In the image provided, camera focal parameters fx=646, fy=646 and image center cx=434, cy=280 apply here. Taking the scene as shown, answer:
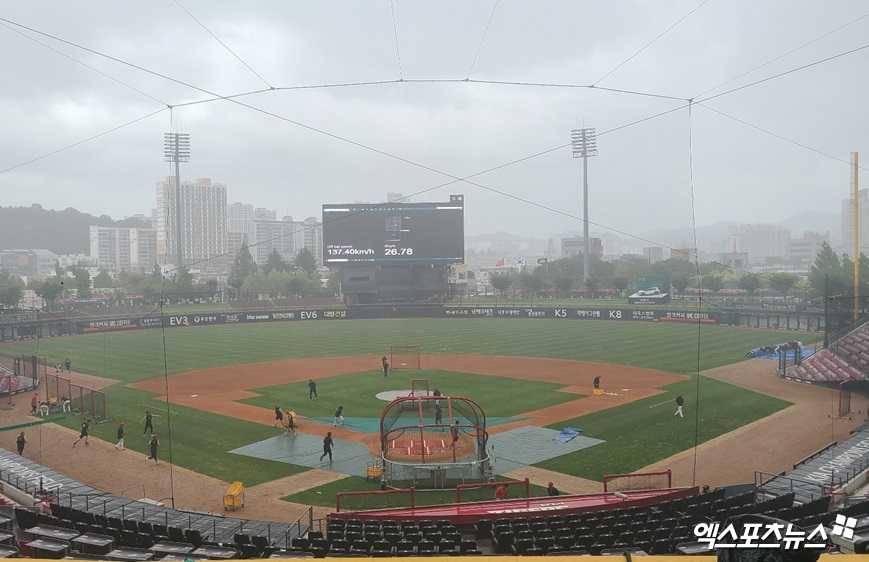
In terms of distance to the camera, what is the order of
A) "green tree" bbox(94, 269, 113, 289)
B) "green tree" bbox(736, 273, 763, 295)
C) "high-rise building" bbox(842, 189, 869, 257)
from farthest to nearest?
"green tree" bbox(94, 269, 113, 289)
"green tree" bbox(736, 273, 763, 295)
"high-rise building" bbox(842, 189, 869, 257)

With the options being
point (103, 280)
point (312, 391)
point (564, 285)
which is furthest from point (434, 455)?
point (103, 280)

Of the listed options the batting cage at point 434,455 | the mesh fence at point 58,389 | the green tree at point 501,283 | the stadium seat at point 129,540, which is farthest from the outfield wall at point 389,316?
the stadium seat at point 129,540

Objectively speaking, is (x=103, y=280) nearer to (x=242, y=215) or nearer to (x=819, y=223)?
(x=242, y=215)

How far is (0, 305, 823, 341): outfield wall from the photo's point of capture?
55.7 metres

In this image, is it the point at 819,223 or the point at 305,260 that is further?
the point at 305,260

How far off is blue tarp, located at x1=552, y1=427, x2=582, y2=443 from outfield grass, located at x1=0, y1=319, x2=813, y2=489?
0.68 meters

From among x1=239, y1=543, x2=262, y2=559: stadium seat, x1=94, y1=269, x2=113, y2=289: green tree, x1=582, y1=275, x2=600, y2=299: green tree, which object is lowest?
x1=239, y1=543, x2=262, y2=559: stadium seat

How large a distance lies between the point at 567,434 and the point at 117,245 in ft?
381

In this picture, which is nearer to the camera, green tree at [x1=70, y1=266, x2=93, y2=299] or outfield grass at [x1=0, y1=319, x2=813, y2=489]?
outfield grass at [x1=0, y1=319, x2=813, y2=489]

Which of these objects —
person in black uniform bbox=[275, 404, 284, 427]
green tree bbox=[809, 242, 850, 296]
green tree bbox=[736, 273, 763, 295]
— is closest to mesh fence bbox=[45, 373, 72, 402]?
person in black uniform bbox=[275, 404, 284, 427]

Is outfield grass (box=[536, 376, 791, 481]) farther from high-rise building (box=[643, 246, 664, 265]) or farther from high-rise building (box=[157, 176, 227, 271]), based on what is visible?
high-rise building (box=[157, 176, 227, 271])

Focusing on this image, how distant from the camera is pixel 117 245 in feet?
395

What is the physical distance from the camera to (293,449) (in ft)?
75.4

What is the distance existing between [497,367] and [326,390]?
11.8 m
